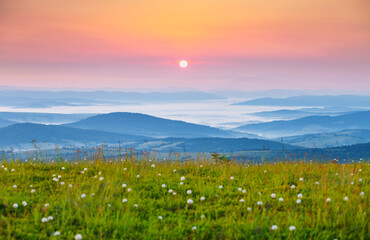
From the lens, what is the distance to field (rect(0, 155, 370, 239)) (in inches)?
276

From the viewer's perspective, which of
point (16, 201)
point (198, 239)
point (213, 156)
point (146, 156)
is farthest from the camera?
point (213, 156)

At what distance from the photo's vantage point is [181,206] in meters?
8.67

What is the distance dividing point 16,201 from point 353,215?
25.6 ft

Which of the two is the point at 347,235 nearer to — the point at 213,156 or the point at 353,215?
the point at 353,215

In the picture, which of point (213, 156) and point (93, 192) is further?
point (213, 156)

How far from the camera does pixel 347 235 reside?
6.95 m

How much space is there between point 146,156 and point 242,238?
22.7 feet

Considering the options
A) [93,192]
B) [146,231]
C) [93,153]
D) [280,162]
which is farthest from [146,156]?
[146,231]

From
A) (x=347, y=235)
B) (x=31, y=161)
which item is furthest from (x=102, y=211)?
(x=31, y=161)

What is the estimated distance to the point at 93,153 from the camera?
13.9 metres

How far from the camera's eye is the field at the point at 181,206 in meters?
7.02

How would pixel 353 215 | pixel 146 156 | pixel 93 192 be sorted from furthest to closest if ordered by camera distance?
pixel 146 156 < pixel 93 192 < pixel 353 215

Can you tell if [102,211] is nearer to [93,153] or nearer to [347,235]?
[347,235]

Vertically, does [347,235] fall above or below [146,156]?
below
